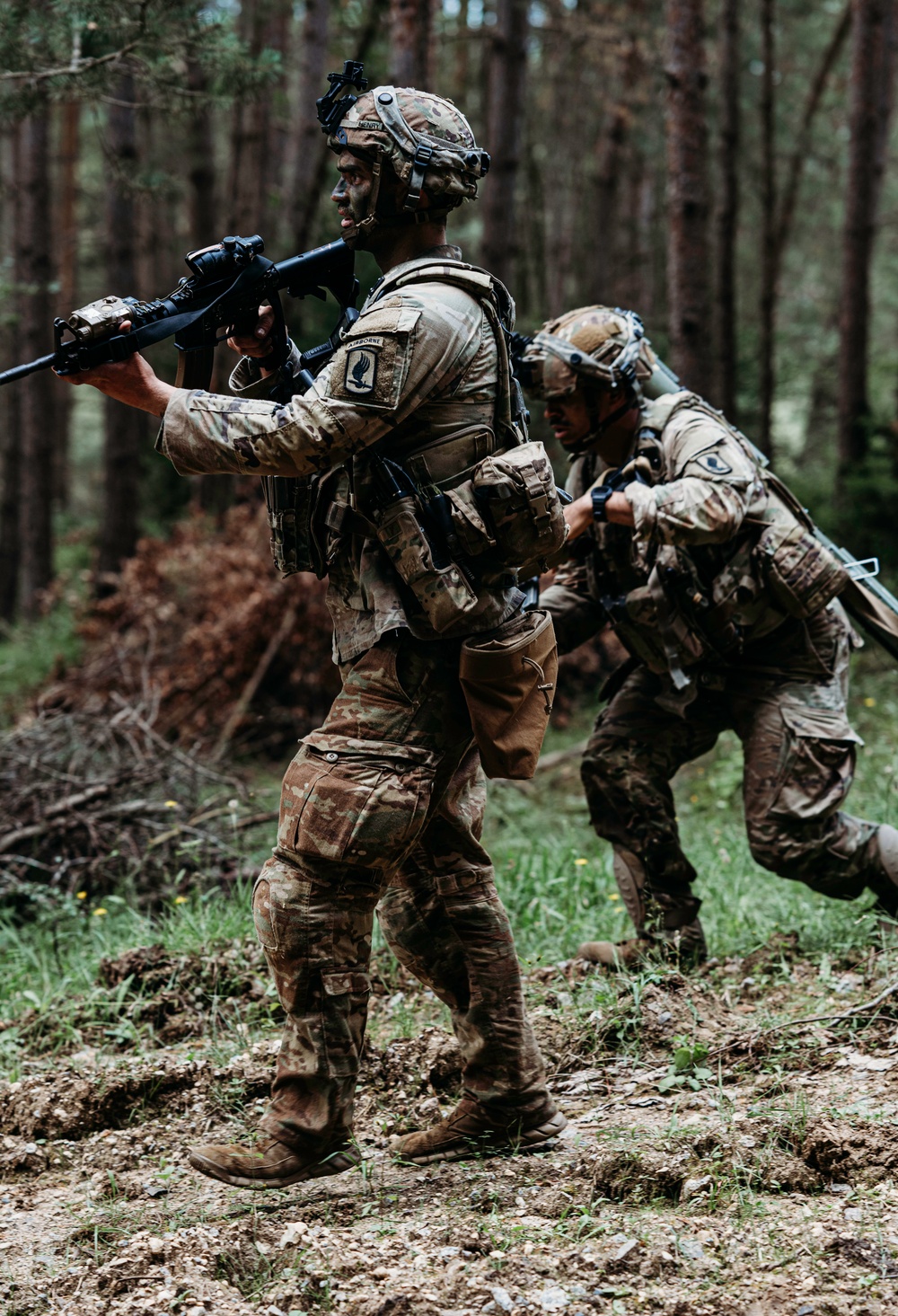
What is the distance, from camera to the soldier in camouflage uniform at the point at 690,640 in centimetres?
429

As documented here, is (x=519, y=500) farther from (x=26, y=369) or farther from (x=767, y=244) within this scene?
(x=767, y=244)

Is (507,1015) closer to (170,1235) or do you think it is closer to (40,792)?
(170,1235)

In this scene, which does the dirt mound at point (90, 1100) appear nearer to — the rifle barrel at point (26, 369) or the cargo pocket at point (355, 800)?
the cargo pocket at point (355, 800)

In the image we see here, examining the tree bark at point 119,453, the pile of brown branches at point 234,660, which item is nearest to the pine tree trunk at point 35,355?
the tree bark at point 119,453

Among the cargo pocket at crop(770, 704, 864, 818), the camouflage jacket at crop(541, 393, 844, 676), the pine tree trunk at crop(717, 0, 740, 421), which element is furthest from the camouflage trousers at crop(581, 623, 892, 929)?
the pine tree trunk at crop(717, 0, 740, 421)

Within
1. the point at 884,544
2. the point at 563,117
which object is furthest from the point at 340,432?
the point at 563,117

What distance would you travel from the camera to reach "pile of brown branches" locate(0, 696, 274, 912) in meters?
5.81

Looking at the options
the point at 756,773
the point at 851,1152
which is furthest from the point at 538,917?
the point at 851,1152

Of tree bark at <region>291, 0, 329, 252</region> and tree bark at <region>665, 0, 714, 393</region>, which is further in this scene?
tree bark at <region>291, 0, 329, 252</region>

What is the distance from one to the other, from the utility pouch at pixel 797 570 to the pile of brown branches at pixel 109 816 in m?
2.73

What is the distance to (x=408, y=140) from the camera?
303 centimetres

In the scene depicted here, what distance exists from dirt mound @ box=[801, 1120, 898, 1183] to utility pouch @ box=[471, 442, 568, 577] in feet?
5.46

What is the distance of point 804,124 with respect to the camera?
14914 millimetres

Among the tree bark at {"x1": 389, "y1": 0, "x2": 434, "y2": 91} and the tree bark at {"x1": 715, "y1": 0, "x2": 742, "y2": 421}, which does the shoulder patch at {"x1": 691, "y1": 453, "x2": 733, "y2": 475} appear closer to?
the tree bark at {"x1": 389, "y1": 0, "x2": 434, "y2": 91}
